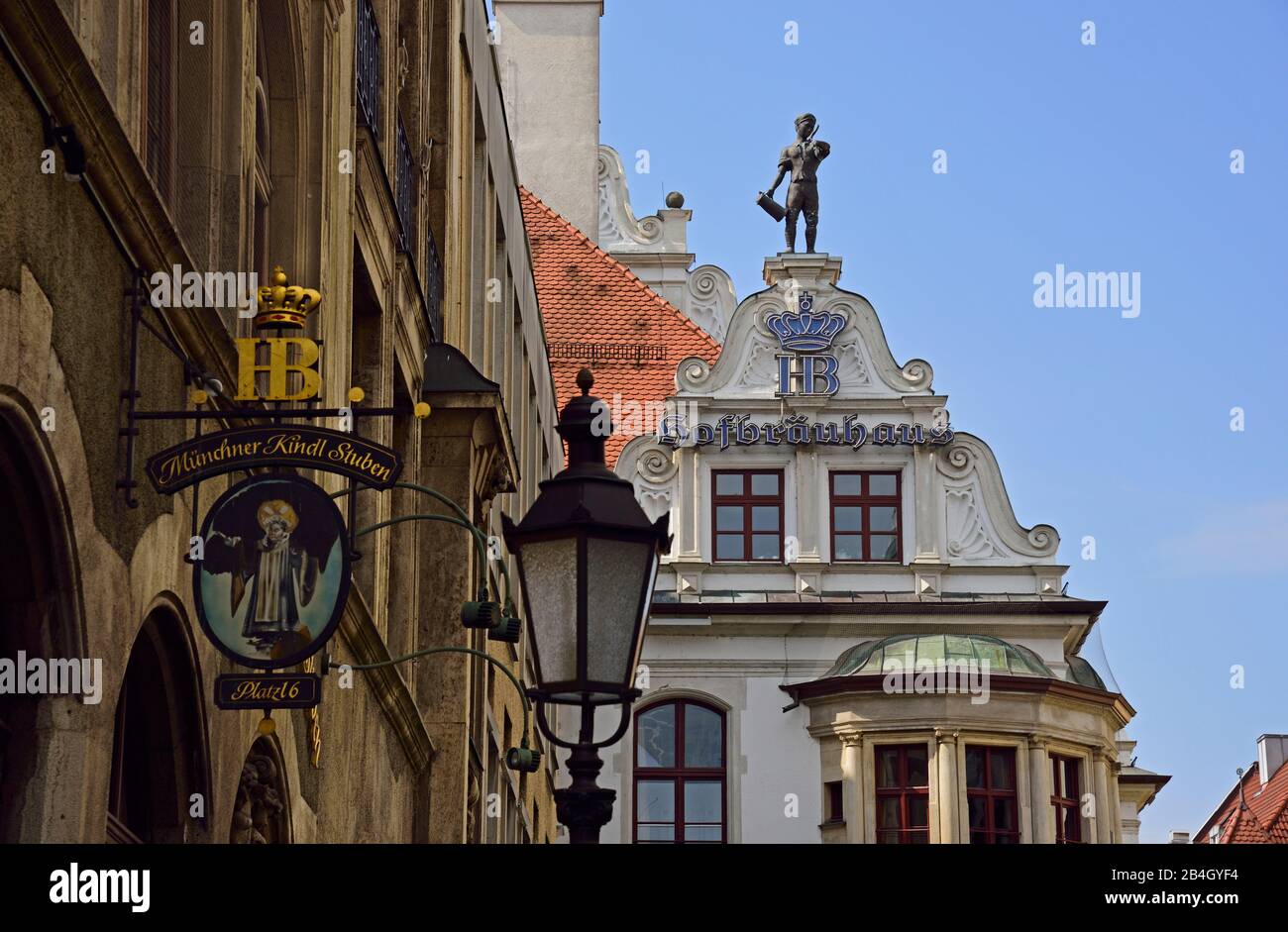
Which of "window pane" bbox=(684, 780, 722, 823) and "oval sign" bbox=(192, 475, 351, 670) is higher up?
"window pane" bbox=(684, 780, 722, 823)

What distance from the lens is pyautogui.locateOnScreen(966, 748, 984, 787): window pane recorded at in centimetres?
3812

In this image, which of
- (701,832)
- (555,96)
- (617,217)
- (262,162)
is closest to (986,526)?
(701,832)

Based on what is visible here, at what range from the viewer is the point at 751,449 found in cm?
4003

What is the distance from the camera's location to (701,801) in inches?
1538

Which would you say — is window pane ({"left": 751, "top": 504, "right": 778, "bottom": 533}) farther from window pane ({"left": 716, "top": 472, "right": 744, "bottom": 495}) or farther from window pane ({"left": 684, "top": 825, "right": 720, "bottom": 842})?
window pane ({"left": 684, "top": 825, "right": 720, "bottom": 842})

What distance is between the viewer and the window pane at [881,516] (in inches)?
1567

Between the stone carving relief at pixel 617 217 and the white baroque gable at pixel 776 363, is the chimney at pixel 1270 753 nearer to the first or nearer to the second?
the stone carving relief at pixel 617 217

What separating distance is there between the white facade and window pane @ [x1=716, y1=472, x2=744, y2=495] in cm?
7

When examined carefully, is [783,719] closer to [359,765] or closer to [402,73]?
[402,73]

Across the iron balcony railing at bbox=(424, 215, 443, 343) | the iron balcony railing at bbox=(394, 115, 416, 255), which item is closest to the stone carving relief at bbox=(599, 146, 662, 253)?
the iron balcony railing at bbox=(424, 215, 443, 343)

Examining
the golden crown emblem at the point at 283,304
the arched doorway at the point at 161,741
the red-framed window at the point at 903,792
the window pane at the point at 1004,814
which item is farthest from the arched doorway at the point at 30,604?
the window pane at the point at 1004,814

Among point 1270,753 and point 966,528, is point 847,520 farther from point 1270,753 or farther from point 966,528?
point 1270,753
